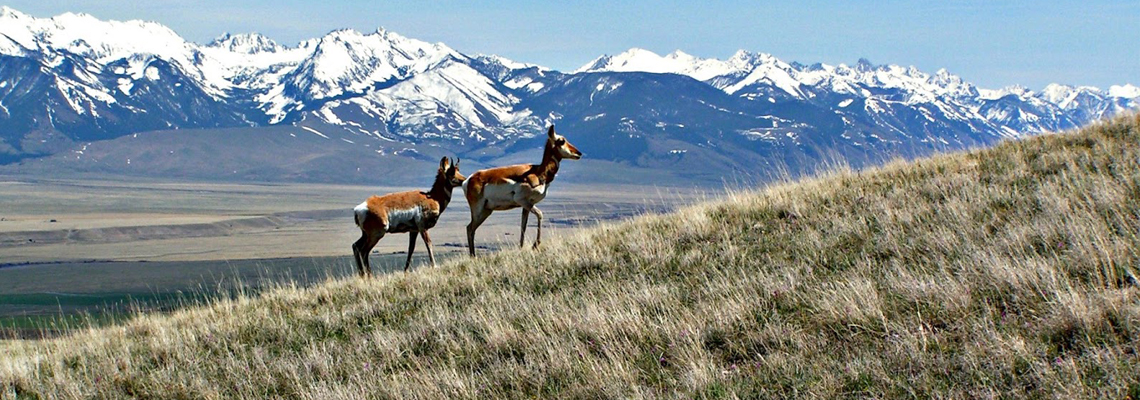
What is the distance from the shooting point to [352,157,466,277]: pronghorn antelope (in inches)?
562

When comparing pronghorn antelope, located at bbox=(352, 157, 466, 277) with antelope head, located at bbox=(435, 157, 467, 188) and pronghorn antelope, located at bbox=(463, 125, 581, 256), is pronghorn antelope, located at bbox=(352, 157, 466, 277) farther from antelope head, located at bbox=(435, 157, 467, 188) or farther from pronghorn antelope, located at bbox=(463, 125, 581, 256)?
pronghorn antelope, located at bbox=(463, 125, 581, 256)

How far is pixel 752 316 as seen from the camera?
6.50 metres

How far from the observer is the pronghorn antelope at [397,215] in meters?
14.3

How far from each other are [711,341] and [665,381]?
2.29ft

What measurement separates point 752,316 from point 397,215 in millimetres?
8945

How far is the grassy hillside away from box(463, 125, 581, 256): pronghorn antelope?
2.46 meters

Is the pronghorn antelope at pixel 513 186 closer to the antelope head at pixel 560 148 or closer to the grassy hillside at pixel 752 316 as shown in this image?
the antelope head at pixel 560 148

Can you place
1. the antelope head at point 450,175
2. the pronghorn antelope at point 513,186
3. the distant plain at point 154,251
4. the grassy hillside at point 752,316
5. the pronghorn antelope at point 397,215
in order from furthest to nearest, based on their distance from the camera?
the distant plain at point 154,251 → the antelope head at point 450,175 → the pronghorn antelope at point 397,215 → the pronghorn antelope at point 513,186 → the grassy hillside at point 752,316

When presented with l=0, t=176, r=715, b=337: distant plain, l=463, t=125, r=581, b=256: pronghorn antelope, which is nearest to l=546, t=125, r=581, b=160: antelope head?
l=463, t=125, r=581, b=256: pronghorn antelope

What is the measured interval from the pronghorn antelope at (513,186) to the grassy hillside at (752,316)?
246 cm

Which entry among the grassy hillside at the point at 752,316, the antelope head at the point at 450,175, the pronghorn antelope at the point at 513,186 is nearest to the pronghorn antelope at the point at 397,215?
the antelope head at the point at 450,175

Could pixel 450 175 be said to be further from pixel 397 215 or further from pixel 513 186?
pixel 513 186

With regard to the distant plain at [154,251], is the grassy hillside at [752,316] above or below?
above

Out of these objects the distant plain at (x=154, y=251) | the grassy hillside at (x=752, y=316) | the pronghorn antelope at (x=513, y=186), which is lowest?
the distant plain at (x=154, y=251)
